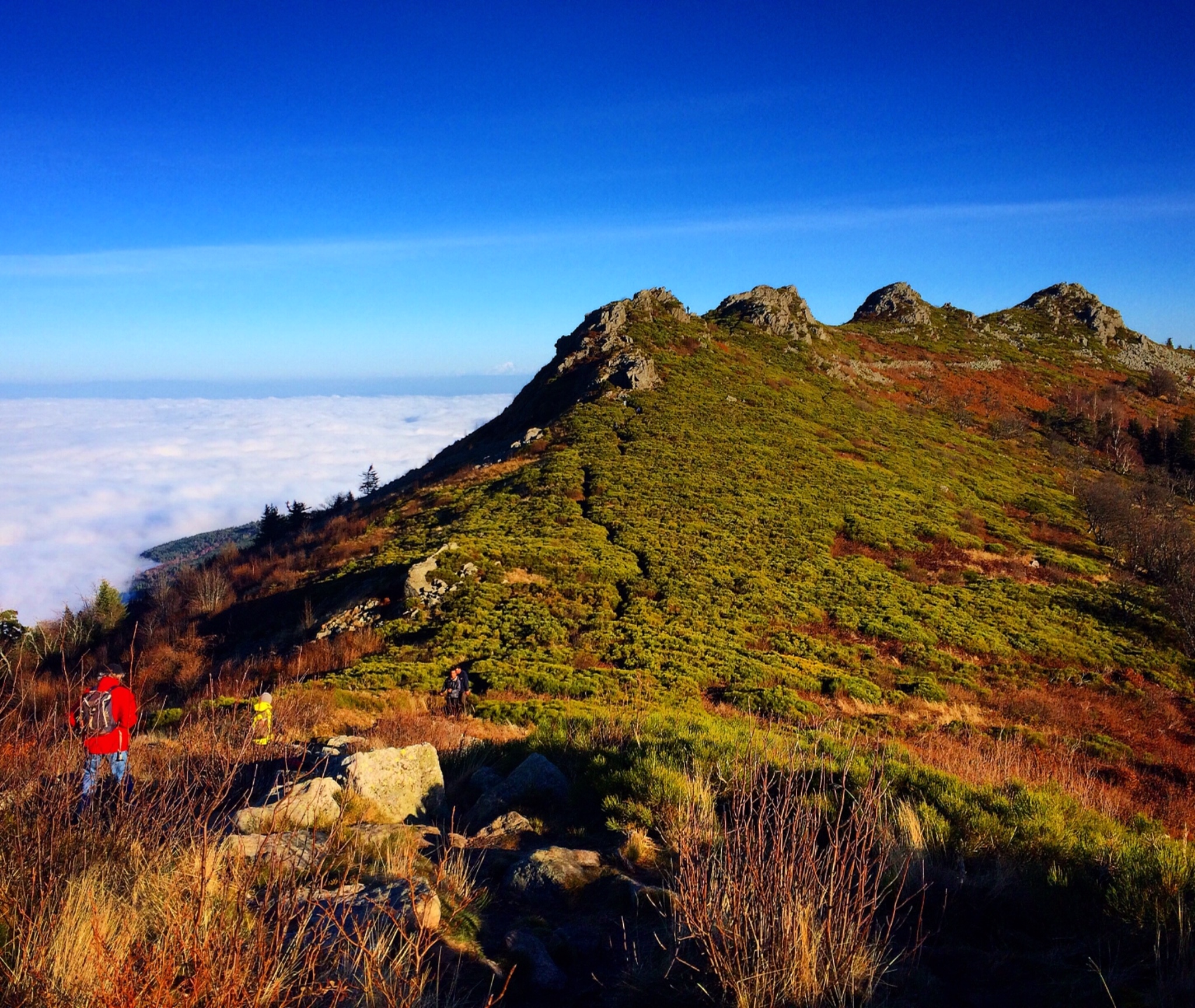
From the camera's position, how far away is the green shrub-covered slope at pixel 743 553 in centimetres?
1714

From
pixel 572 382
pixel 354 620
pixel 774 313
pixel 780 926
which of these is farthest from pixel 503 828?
pixel 774 313

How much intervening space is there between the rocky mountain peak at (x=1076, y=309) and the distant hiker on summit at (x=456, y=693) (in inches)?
4408

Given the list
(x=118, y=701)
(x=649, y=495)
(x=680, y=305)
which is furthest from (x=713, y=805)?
(x=680, y=305)

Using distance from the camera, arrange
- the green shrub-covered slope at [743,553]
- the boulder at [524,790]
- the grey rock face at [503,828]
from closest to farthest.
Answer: the grey rock face at [503,828]
the boulder at [524,790]
the green shrub-covered slope at [743,553]

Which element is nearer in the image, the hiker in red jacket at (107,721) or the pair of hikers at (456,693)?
the hiker in red jacket at (107,721)

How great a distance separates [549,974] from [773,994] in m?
1.45

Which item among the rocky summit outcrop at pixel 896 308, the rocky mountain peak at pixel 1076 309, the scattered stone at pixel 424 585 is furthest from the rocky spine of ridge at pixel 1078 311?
the scattered stone at pixel 424 585

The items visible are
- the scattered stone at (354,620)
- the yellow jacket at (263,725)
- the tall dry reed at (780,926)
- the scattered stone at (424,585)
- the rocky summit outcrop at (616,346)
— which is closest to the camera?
the tall dry reed at (780,926)

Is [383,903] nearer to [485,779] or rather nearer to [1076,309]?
[485,779]

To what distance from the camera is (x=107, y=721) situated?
6750 millimetres

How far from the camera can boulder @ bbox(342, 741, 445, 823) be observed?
A: 612 cm

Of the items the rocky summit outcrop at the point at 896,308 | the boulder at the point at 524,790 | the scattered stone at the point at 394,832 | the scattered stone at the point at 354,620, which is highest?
the rocky summit outcrop at the point at 896,308

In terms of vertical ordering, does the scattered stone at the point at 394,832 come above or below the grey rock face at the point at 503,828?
above

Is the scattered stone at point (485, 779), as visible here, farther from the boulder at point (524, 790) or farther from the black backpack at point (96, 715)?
the black backpack at point (96, 715)
